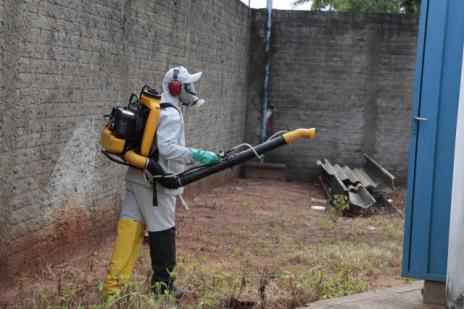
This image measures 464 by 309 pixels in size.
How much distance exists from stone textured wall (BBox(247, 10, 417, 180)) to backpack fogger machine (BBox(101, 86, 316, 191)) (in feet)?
30.3

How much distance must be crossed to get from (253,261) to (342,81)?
7.73 metres

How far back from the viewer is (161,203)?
540cm

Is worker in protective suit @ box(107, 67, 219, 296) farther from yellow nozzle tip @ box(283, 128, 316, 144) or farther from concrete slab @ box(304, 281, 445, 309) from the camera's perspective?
concrete slab @ box(304, 281, 445, 309)

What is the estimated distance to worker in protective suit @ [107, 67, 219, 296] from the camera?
5.28 m

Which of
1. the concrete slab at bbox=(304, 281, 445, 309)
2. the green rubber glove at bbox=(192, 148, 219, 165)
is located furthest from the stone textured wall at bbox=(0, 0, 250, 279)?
the concrete slab at bbox=(304, 281, 445, 309)

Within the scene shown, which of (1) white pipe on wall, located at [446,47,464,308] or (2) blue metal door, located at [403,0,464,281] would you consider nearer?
(1) white pipe on wall, located at [446,47,464,308]

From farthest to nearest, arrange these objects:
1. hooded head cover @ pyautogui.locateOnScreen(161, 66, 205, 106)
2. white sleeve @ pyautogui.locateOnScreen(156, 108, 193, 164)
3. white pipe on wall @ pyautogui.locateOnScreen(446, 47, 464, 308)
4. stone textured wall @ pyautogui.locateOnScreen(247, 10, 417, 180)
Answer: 1. stone textured wall @ pyautogui.locateOnScreen(247, 10, 417, 180)
2. hooded head cover @ pyautogui.locateOnScreen(161, 66, 205, 106)
3. white sleeve @ pyautogui.locateOnScreen(156, 108, 193, 164)
4. white pipe on wall @ pyautogui.locateOnScreen(446, 47, 464, 308)

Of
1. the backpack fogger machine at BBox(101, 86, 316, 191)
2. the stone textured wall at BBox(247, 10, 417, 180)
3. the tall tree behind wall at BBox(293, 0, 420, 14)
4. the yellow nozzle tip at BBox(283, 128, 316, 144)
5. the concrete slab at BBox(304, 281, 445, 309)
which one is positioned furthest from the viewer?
the tall tree behind wall at BBox(293, 0, 420, 14)

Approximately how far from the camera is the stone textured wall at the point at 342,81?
1428 centimetres

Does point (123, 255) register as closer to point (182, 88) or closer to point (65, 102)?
point (182, 88)

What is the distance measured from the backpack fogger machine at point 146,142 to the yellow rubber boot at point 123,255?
0.95 feet

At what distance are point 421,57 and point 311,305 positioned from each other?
1839 mm

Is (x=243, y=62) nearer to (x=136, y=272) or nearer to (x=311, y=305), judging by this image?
(x=136, y=272)

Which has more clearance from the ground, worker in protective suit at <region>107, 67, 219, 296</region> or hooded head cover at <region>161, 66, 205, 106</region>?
hooded head cover at <region>161, 66, 205, 106</region>
